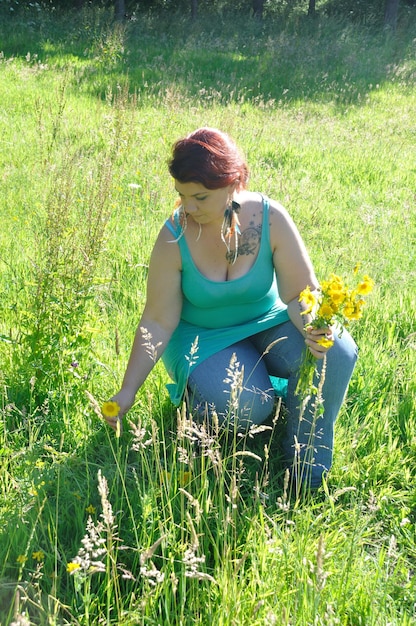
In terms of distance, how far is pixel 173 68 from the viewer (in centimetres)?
1027

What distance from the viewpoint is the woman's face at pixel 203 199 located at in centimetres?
234

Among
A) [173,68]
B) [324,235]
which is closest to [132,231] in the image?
[324,235]

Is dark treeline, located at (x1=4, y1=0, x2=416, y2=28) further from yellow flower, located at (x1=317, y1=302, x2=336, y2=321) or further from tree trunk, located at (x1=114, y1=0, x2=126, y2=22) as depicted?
yellow flower, located at (x1=317, y1=302, x2=336, y2=321)

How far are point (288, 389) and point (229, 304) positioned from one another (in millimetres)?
418

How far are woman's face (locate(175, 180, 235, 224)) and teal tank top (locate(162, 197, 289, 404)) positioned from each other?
6.3 inches

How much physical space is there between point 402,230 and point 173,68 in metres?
6.71

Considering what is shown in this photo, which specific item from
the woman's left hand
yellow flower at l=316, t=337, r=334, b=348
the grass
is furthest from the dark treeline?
yellow flower at l=316, t=337, r=334, b=348

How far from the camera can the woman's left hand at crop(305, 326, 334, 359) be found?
1.91 m

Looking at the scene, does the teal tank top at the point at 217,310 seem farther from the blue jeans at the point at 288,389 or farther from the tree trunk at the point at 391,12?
the tree trunk at the point at 391,12

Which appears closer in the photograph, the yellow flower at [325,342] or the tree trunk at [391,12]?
the yellow flower at [325,342]

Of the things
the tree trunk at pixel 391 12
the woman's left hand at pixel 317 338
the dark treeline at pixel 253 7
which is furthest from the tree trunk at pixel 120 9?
the woman's left hand at pixel 317 338

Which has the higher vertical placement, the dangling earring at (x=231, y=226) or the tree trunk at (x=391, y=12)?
the tree trunk at (x=391, y=12)

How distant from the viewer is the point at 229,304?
8.70 feet

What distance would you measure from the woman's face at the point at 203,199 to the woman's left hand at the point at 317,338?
26.1 inches
